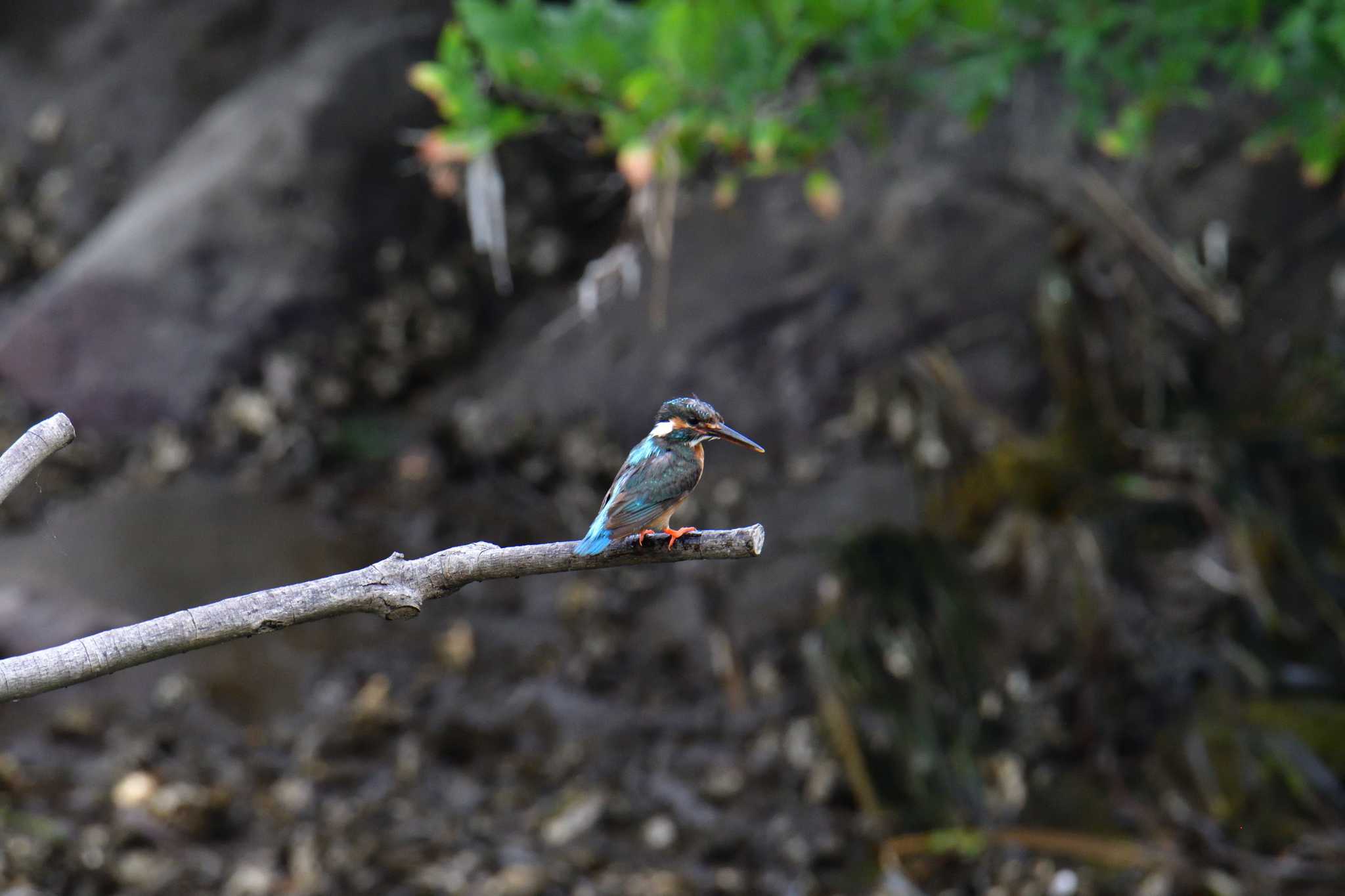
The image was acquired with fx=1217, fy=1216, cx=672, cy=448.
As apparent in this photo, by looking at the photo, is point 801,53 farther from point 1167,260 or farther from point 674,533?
point 674,533

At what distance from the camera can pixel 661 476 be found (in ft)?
4.96

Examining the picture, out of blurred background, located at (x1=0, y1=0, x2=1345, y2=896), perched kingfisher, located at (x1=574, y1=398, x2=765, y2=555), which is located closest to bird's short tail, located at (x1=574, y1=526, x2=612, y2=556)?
perched kingfisher, located at (x1=574, y1=398, x2=765, y2=555)

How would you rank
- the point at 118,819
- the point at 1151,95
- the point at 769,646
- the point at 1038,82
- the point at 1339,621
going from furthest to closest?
the point at 1038,82
the point at 769,646
the point at 118,819
the point at 1339,621
the point at 1151,95

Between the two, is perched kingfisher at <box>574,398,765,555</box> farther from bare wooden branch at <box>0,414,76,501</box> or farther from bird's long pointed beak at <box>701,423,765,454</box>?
bare wooden branch at <box>0,414,76,501</box>

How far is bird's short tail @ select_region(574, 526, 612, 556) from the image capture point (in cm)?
137

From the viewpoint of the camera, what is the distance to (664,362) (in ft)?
19.4

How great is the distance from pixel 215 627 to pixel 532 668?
13.2 feet

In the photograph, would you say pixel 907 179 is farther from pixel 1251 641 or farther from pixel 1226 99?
pixel 1251 641

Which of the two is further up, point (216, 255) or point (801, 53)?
point (216, 255)

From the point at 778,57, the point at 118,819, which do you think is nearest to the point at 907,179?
the point at 778,57

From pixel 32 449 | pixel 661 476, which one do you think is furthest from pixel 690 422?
pixel 32 449

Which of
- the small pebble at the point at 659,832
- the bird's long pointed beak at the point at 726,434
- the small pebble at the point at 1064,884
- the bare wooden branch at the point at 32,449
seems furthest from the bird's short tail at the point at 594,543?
the small pebble at the point at 659,832

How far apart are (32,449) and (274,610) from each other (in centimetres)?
45

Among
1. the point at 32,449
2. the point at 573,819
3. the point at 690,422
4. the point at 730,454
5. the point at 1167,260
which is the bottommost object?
the point at 573,819
